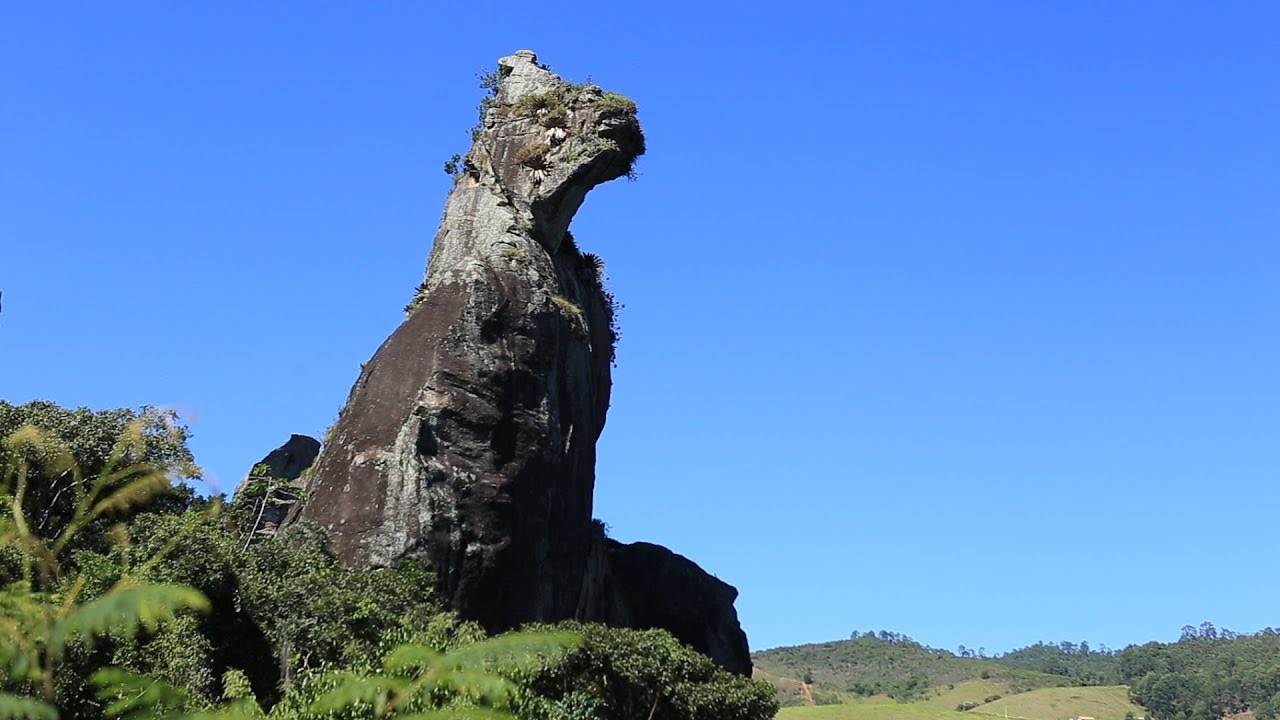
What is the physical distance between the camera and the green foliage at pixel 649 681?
25.3 m

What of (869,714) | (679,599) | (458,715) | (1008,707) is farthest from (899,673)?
(458,715)

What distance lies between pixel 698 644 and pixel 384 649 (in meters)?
20.9

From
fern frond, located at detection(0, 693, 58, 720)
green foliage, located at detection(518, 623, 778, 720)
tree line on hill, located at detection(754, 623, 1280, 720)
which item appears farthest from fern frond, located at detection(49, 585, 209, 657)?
tree line on hill, located at detection(754, 623, 1280, 720)

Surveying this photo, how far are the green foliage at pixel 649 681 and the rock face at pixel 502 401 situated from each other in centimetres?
294

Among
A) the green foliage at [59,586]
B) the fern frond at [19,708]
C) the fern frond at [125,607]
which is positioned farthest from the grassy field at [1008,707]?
the fern frond at [125,607]

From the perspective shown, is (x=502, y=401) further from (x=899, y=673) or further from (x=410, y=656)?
(x=899, y=673)

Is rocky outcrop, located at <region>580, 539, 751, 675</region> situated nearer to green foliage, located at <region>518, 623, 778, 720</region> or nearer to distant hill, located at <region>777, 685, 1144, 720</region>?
green foliage, located at <region>518, 623, 778, 720</region>

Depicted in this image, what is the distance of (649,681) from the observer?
26.8 meters

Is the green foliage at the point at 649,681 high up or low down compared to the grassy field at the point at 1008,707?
down

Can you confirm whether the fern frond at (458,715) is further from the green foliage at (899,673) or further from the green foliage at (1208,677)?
the green foliage at (899,673)

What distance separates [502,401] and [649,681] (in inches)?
270

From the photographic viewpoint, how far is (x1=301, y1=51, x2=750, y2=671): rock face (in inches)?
1113

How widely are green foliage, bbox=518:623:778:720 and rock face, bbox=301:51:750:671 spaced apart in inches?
116

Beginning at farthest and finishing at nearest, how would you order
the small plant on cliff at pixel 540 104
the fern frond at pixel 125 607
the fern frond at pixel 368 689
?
the small plant on cliff at pixel 540 104 → the fern frond at pixel 368 689 → the fern frond at pixel 125 607
